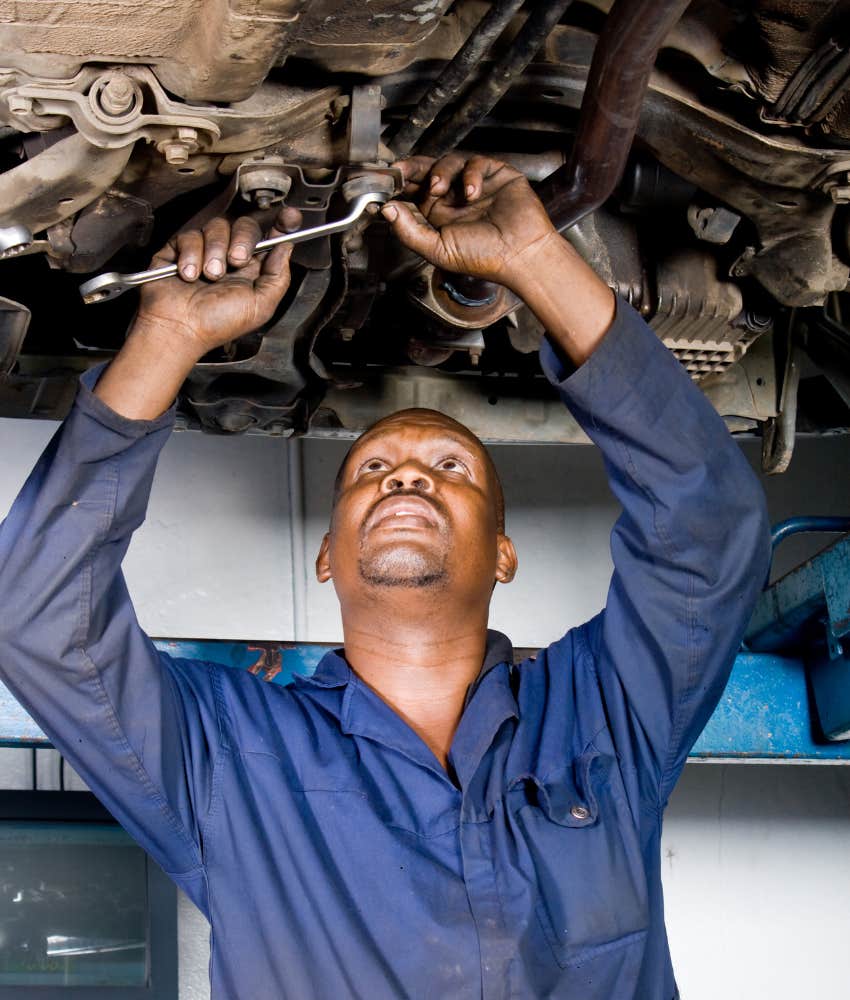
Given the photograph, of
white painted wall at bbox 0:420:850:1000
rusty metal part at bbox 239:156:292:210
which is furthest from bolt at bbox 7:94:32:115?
white painted wall at bbox 0:420:850:1000

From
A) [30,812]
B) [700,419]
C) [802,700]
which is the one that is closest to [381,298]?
[700,419]

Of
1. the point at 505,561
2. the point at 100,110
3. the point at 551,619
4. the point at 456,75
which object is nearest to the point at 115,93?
the point at 100,110

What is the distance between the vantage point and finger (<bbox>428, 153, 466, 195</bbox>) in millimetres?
1485

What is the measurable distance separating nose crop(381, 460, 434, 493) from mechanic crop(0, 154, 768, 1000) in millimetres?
294

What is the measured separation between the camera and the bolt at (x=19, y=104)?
4.18ft

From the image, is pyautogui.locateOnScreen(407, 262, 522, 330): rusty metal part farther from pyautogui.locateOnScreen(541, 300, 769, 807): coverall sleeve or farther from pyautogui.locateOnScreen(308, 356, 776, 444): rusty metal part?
pyautogui.locateOnScreen(308, 356, 776, 444): rusty metal part

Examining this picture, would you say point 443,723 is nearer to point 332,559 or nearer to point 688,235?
point 332,559

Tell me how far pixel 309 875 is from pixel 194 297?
647 millimetres

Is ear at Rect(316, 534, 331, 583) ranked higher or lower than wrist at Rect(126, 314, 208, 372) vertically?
lower

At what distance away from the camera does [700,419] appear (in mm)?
Answer: 1464

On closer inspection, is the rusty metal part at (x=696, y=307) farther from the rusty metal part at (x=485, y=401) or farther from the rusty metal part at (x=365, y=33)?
the rusty metal part at (x=365, y=33)

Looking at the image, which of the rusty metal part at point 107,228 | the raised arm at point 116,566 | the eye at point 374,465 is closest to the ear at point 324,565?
the eye at point 374,465

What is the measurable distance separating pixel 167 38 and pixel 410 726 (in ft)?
2.77

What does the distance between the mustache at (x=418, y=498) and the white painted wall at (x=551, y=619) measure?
1.29m
